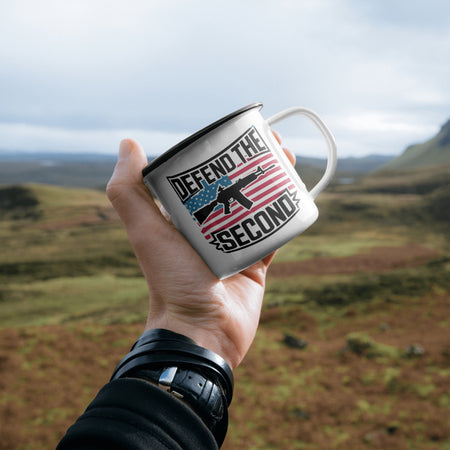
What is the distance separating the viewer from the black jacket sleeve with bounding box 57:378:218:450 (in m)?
1.01

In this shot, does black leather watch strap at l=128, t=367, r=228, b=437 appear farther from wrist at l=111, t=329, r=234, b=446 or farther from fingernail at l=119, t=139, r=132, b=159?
fingernail at l=119, t=139, r=132, b=159

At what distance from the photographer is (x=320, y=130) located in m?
2.00

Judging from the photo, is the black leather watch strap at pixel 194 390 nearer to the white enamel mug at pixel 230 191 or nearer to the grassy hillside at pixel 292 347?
the white enamel mug at pixel 230 191

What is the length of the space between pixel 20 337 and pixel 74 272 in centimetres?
679

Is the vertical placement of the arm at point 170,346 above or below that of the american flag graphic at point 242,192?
below

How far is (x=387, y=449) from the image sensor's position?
4.22m

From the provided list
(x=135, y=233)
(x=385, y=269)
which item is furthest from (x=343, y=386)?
(x=385, y=269)

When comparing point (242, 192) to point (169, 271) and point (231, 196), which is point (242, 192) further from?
point (169, 271)

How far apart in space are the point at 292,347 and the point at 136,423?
246 inches

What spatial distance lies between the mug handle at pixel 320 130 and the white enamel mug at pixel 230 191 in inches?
7.9

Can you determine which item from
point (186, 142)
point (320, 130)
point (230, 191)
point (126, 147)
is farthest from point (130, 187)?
point (320, 130)

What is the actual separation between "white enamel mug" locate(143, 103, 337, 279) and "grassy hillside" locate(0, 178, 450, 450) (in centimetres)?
360

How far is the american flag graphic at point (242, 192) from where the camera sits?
163cm

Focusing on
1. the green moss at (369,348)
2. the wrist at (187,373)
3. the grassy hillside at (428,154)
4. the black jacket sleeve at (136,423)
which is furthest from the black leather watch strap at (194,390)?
the grassy hillside at (428,154)
